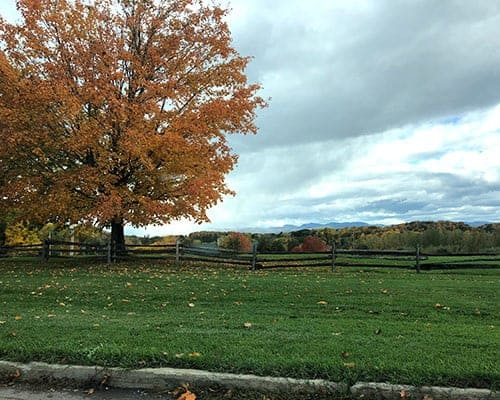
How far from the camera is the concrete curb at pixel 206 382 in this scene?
4.40 metres

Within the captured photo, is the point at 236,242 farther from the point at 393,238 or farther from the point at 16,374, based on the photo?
the point at 16,374

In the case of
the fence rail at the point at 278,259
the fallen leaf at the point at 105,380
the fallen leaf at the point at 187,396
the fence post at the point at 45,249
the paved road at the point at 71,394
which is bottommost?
the paved road at the point at 71,394

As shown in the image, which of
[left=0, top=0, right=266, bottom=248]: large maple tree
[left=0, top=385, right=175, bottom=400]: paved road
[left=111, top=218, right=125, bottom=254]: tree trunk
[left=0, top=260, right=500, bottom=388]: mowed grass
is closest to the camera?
[left=0, top=385, right=175, bottom=400]: paved road

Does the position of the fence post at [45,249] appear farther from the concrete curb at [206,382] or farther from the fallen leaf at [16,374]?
the fallen leaf at [16,374]

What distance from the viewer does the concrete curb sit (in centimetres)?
440

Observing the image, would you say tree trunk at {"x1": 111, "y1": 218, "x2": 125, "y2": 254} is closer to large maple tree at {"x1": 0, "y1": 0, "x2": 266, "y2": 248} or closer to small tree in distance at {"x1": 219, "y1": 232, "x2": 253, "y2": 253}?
large maple tree at {"x1": 0, "y1": 0, "x2": 266, "y2": 248}

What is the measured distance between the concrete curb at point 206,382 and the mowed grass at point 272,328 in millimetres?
127

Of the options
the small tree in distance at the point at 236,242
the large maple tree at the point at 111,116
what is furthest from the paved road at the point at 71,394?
the small tree in distance at the point at 236,242

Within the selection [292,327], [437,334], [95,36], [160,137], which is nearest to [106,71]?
[95,36]

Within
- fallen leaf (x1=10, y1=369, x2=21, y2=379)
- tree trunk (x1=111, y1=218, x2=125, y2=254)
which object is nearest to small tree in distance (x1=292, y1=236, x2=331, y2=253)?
tree trunk (x1=111, y1=218, x2=125, y2=254)

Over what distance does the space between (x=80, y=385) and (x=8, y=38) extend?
16840 millimetres

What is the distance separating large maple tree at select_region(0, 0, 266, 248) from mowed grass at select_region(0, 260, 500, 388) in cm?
576

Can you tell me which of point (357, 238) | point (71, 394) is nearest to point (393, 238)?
point (357, 238)

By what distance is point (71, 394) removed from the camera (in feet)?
15.9
